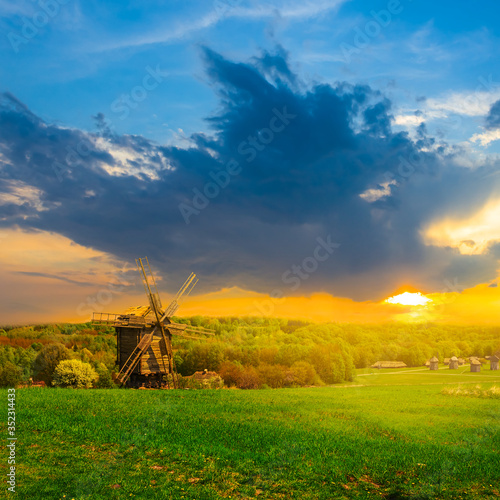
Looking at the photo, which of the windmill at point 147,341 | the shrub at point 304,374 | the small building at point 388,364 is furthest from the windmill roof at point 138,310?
the small building at point 388,364

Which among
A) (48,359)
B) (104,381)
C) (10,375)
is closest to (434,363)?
(104,381)

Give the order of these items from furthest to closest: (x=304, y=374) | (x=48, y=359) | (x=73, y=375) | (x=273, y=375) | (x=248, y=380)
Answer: (x=304, y=374) < (x=273, y=375) < (x=248, y=380) < (x=48, y=359) < (x=73, y=375)

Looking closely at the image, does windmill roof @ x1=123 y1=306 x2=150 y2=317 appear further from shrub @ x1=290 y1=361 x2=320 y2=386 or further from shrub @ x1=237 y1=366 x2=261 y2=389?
shrub @ x1=290 y1=361 x2=320 y2=386

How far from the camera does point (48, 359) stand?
3956cm

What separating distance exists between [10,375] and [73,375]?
616 cm

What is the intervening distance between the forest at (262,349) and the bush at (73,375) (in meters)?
0.74

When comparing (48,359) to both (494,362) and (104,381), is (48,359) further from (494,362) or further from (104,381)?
(494,362)

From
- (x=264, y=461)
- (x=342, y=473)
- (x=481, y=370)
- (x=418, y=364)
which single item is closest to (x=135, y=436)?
(x=264, y=461)

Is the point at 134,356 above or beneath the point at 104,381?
above

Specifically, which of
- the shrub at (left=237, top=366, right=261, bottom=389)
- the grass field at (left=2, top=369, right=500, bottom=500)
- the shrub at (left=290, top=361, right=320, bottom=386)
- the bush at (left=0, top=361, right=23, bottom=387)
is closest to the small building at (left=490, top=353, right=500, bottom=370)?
the shrub at (left=290, top=361, right=320, bottom=386)

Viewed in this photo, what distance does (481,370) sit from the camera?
Answer: 193 feet

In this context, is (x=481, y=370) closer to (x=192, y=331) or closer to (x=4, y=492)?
(x=192, y=331)

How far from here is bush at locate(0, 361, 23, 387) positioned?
115ft

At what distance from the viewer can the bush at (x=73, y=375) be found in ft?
114
